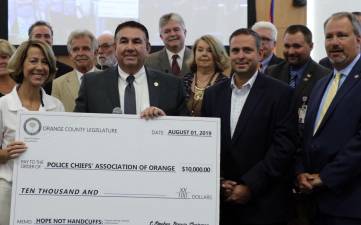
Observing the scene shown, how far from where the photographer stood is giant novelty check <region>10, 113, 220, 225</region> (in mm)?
3080

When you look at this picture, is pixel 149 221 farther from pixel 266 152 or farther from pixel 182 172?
pixel 266 152

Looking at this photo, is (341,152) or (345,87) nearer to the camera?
(341,152)

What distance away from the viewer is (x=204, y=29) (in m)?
7.47

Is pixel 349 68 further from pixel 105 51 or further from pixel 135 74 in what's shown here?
pixel 105 51

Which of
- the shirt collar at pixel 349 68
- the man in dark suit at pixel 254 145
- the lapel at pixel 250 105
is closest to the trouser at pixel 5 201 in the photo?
the man in dark suit at pixel 254 145

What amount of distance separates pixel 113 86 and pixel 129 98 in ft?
0.45

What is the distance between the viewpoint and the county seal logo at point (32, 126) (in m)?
3.10

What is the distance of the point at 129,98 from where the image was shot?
343 centimetres

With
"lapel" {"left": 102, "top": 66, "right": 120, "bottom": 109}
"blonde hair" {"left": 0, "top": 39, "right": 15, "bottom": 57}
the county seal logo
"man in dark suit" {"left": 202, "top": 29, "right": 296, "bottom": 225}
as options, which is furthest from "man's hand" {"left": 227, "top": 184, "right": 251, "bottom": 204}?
"blonde hair" {"left": 0, "top": 39, "right": 15, "bottom": 57}

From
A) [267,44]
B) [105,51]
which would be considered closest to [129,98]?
[105,51]

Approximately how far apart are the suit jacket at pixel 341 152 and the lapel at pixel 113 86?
4.28 ft

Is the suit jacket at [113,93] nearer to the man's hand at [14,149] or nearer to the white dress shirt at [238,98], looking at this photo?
the white dress shirt at [238,98]

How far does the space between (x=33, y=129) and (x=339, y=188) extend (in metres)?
1.88

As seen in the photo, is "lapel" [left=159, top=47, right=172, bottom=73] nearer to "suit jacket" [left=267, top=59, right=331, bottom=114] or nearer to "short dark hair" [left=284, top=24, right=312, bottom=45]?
"suit jacket" [left=267, top=59, right=331, bottom=114]
